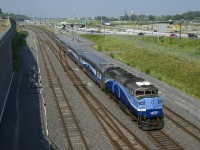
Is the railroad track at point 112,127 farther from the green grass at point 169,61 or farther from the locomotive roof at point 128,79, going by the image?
the green grass at point 169,61

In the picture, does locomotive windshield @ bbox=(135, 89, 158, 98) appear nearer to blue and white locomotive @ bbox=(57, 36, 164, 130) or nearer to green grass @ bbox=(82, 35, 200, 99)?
blue and white locomotive @ bbox=(57, 36, 164, 130)

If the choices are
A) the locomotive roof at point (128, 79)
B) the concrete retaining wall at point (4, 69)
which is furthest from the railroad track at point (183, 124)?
the concrete retaining wall at point (4, 69)

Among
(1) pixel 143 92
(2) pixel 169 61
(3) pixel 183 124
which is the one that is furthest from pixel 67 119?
(2) pixel 169 61

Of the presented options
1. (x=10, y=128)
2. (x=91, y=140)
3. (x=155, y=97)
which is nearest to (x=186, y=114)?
(x=155, y=97)

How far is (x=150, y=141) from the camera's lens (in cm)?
2259

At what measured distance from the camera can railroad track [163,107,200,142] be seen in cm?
2405

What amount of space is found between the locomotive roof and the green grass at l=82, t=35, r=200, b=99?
415 inches

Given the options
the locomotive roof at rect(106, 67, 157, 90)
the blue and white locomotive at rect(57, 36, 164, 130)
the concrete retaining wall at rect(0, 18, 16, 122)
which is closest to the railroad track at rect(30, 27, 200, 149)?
the blue and white locomotive at rect(57, 36, 164, 130)

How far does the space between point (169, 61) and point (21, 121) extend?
3437cm

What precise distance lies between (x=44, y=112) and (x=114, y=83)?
722cm

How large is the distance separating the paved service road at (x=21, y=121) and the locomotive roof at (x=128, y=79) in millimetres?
8012

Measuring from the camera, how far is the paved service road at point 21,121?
22.1 m

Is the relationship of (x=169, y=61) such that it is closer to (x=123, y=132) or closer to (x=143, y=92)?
(x=143, y=92)

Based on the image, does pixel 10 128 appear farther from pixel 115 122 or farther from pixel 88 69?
pixel 88 69
